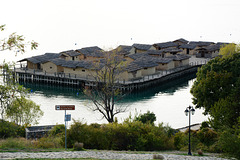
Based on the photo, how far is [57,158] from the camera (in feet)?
69.5

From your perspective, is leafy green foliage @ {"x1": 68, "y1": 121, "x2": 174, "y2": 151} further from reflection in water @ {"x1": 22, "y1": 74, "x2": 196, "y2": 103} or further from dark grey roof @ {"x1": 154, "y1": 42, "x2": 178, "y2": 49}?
dark grey roof @ {"x1": 154, "y1": 42, "x2": 178, "y2": 49}

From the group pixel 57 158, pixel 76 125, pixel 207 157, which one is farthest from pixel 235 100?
pixel 57 158

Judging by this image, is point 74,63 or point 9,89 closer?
point 9,89

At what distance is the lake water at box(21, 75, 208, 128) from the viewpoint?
45.7m

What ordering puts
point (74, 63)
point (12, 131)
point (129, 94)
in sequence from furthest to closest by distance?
point (74, 63), point (129, 94), point (12, 131)

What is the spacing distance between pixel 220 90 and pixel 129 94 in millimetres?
26314

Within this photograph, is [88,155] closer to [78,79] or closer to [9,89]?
[9,89]

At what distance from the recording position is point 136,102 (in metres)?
55.8

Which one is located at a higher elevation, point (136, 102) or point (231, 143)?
point (136, 102)

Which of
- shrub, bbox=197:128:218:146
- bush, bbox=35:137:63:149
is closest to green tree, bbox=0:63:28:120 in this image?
bush, bbox=35:137:63:149

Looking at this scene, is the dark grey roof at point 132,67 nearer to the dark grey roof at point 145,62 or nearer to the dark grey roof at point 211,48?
the dark grey roof at point 145,62

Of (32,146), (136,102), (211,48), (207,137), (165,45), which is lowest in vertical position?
(207,137)

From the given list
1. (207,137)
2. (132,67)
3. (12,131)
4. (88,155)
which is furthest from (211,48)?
(88,155)

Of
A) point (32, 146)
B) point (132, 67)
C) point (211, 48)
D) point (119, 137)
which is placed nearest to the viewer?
point (32, 146)
